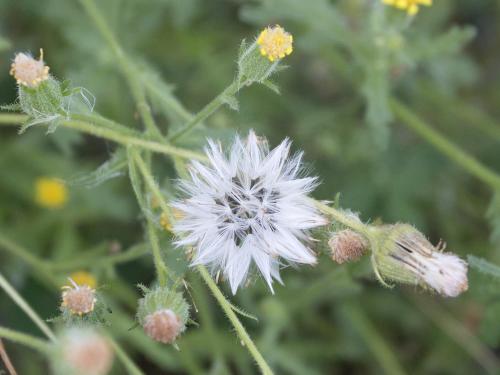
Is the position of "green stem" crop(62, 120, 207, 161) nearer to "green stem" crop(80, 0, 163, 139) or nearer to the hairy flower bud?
"green stem" crop(80, 0, 163, 139)

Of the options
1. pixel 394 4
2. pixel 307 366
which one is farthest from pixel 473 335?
pixel 394 4

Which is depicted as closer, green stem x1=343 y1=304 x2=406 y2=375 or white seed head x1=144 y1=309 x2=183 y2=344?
white seed head x1=144 y1=309 x2=183 y2=344

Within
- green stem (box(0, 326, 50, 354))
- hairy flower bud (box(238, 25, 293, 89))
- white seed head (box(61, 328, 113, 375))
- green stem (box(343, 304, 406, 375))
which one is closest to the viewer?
white seed head (box(61, 328, 113, 375))

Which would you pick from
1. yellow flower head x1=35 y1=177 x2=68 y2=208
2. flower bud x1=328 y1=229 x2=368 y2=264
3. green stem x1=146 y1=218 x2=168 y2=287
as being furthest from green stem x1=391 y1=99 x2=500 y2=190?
yellow flower head x1=35 y1=177 x2=68 y2=208

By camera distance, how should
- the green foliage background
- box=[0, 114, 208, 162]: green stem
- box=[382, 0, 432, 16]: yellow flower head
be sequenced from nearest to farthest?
1. box=[0, 114, 208, 162]: green stem
2. box=[382, 0, 432, 16]: yellow flower head
3. the green foliage background

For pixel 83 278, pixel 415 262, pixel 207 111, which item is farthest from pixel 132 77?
pixel 415 262

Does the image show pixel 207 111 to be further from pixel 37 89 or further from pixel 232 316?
pixel 232 316

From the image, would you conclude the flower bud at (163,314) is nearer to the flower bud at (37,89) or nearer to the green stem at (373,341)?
the flower bud at (37,89)

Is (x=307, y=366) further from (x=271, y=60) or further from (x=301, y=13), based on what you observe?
(x=271, y=60)
